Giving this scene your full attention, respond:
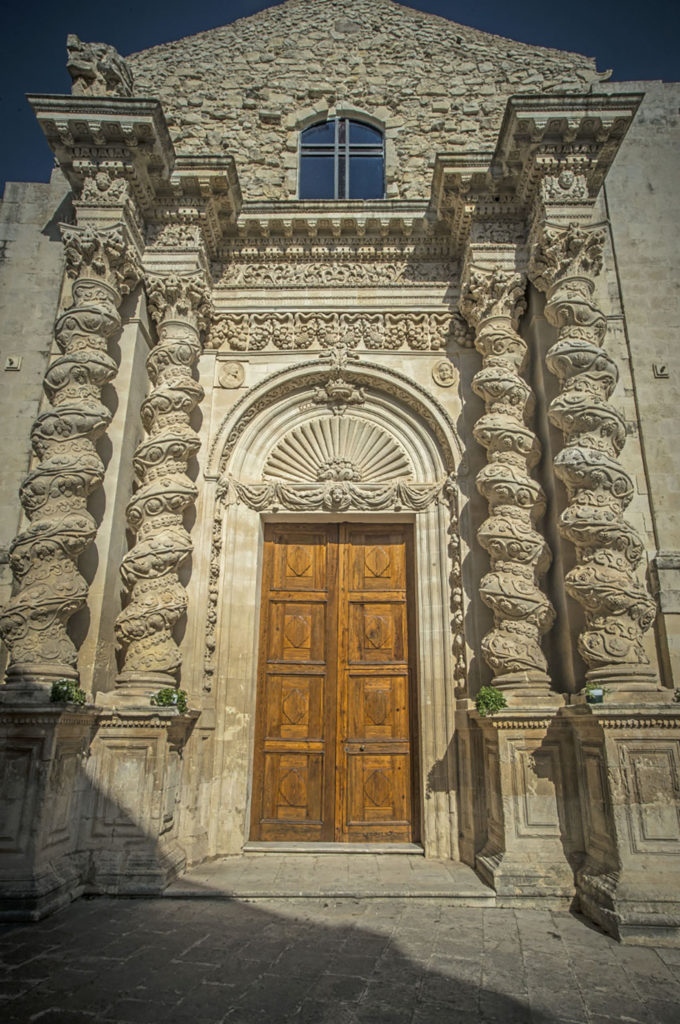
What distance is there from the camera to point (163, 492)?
6.50 meters

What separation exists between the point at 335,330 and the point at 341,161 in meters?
2.91

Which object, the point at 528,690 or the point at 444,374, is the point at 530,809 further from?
the point at 444,374

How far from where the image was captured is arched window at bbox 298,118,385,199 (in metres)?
8.81

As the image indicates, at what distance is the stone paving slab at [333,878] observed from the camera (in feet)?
16.9

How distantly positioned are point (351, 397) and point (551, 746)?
4456 millimetres

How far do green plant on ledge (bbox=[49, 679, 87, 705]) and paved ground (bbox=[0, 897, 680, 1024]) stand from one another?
155 centimetres

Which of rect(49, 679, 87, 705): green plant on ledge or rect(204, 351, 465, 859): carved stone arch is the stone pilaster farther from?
rect(49, 679, 87, 705): green plant on ledge

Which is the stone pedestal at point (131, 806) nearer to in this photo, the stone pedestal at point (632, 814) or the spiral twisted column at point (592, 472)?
the stone pedestal at point (632, 814)

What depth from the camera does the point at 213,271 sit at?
802 centimetres

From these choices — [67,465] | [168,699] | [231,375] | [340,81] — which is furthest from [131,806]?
[340,81]

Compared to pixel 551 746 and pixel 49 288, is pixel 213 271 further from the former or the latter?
pixel 551 746

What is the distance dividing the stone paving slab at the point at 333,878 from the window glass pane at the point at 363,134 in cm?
909

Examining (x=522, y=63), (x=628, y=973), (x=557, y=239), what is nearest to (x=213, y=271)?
(x=557, y=239)

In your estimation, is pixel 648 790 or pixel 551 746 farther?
pixel 551 746
